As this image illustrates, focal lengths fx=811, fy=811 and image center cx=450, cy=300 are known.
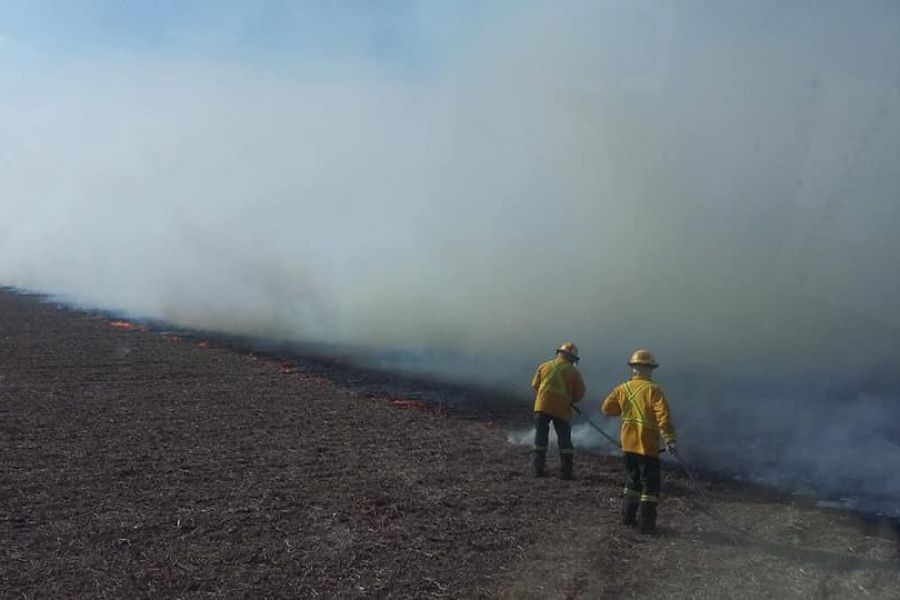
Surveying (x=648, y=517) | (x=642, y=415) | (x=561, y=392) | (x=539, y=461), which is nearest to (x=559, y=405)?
(x=561, y=392)

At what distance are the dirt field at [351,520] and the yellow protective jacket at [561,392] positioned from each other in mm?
711

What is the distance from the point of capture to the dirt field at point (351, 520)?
5.58 metres

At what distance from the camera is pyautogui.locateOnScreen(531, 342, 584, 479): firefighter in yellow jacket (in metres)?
8.40

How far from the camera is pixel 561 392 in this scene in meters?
8.49

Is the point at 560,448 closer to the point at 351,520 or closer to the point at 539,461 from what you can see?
the point at 539,461

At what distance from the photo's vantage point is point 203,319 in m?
23.6

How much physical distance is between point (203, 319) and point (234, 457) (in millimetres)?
15807

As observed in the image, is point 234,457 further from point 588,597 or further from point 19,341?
point 19,341

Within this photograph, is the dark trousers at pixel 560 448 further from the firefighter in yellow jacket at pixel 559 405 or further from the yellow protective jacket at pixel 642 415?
the yellow protective jacket at pixel 642 415

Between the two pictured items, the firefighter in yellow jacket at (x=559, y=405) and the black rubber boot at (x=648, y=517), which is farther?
the firefighter in yellow jacket at (x=559, y=405)

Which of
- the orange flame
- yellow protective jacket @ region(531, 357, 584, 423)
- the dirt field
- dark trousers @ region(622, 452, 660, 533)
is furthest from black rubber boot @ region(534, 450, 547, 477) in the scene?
the orange flame

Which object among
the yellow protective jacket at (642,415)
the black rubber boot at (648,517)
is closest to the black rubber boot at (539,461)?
the yellow protective jacket at (642,415)

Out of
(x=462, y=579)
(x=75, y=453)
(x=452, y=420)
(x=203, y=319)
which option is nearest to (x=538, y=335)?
(x=452, y=420)

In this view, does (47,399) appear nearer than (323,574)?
No
